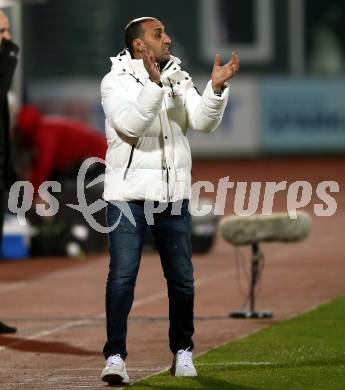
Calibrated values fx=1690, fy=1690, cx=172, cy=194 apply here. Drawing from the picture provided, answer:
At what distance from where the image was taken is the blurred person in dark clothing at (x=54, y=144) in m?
20.0

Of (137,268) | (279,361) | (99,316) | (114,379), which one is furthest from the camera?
(99,316)

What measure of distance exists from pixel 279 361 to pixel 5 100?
313 centimetres

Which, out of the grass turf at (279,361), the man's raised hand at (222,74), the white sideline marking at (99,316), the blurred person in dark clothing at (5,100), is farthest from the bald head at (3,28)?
the man's raised hand at (222,74)

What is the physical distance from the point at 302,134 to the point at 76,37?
233 inches

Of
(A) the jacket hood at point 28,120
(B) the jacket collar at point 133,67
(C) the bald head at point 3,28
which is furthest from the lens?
(A) the jacket hood at point 28,120

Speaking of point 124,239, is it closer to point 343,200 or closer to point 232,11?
point 343,200

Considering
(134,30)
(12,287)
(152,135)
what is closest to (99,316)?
(12,287)

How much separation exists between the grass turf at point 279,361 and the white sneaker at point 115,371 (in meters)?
0.09

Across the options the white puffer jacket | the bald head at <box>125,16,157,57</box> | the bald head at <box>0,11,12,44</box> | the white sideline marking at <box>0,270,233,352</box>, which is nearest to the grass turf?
the white puffer jacket

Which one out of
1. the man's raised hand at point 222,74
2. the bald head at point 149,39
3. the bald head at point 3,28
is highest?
the bald head at point 3,28

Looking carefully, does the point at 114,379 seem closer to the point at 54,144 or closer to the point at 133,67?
the point at 133,67

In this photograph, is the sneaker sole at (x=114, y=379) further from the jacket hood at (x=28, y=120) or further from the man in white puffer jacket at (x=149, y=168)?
the jacket hood at (x=28, y=120)

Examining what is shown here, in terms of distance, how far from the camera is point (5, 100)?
12219 millimetres

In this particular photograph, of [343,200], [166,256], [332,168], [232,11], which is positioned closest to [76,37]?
[232,11]
